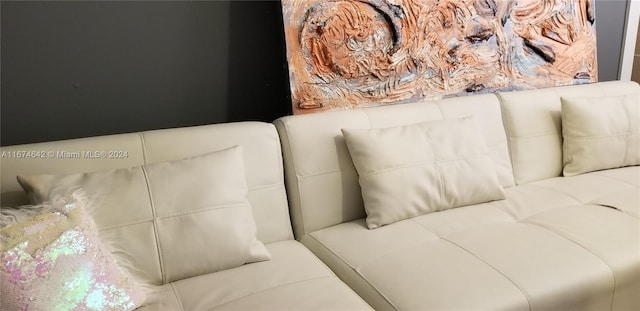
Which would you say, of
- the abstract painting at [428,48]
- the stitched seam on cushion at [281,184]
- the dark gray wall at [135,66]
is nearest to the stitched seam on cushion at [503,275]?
the stitched seam on cushion at [281,184]

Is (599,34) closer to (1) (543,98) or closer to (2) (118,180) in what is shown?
(1) (543,98)

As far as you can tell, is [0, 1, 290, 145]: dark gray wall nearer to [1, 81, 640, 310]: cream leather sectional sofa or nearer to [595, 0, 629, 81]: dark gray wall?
[1, 81, 640, 310]: cream leather sectional sofa

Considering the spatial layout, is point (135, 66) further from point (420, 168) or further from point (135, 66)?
point (420, 168)

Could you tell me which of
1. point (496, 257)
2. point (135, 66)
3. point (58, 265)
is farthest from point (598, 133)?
point (58, 265)

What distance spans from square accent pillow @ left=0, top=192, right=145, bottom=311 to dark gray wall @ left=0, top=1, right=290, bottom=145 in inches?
23.0

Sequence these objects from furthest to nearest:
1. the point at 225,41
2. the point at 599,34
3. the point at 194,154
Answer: the point at 599,34 < the point at 225,41 < the point at 194,154

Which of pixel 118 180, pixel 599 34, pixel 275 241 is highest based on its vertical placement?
pixel 599 34

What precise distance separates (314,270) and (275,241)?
274 mm

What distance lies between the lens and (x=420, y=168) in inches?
65.6

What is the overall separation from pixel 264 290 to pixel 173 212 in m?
0.33

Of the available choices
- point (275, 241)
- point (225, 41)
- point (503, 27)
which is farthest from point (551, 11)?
point (275, 241)

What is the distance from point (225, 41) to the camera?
1.81 m

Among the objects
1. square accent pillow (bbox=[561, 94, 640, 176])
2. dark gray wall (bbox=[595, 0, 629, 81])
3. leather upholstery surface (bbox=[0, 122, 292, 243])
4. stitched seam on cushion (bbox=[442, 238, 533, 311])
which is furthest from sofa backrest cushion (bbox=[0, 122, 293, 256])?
dark gray wall (bbox=[595, 0, 629, 81])

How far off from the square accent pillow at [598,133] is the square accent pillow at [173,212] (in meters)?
1.45
